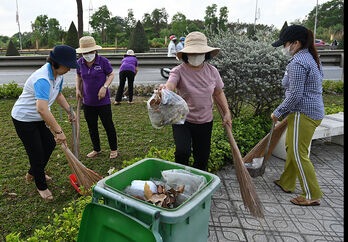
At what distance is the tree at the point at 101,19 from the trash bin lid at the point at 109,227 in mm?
42048

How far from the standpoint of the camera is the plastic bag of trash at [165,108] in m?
2.11

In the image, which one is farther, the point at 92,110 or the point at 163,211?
the point at 92,110

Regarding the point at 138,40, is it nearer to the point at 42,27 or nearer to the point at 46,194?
the point at 46,194

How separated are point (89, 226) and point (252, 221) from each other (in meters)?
1.83

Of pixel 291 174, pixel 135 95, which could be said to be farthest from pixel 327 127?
pixel 135 95

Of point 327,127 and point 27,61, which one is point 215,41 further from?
point 27,61

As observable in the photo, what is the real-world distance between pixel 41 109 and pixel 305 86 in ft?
8.89

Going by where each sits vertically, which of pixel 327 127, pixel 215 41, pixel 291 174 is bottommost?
pixel 291 174

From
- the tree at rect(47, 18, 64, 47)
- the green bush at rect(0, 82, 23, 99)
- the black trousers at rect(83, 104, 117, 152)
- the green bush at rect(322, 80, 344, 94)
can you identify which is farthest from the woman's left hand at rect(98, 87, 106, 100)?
the tree at rect(47, 18, 64, 47)

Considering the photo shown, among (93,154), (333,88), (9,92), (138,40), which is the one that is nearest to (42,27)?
(138,40)

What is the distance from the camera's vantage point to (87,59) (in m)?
3.81

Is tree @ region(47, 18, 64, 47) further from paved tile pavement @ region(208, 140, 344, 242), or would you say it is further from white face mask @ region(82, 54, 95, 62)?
paved tile pavement @ region(208, 140, 344, 242)

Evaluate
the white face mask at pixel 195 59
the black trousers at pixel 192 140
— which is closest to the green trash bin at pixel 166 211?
the black trousers at pixel 192 140

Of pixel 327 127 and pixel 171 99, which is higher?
pixel 171 99
